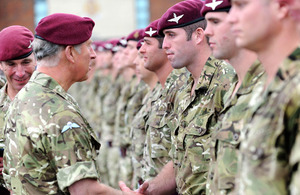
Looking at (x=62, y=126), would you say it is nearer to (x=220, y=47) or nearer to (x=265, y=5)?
(x=220, y=47)

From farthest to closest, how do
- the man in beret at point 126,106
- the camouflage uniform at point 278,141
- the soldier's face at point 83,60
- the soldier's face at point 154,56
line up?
the man in beret at point 126,106 → the soldier's face at point 154,56 → the soldier's face at point 83,60 → the camouflage uniform at point 278,141

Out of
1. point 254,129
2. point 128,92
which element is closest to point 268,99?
point 254,129

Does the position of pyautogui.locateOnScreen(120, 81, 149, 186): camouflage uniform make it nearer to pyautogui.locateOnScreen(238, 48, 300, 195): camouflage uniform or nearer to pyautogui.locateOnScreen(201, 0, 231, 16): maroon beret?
pyautogui.locateOnScreen(201, 0, 231, 16): maroon beret

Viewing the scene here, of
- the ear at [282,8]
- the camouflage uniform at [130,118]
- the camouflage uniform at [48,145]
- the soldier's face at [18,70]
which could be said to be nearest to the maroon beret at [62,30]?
the camouflage uniform at [48,145]

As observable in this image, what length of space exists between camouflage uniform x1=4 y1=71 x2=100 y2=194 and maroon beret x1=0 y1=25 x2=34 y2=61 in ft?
4.38

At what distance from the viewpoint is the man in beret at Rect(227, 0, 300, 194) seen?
2.00 m

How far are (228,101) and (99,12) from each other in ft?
73.0

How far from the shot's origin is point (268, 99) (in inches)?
85.9

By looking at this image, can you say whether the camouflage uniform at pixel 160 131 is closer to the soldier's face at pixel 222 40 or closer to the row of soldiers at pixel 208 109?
the row of soldiers at pixel 208 109

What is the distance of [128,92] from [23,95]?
227 inches

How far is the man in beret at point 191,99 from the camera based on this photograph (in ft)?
13.0

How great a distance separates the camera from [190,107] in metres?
4.26

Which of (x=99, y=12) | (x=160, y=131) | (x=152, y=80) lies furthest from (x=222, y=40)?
(x=99, y=12)

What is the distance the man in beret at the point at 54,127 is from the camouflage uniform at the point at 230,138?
31.9 inches
